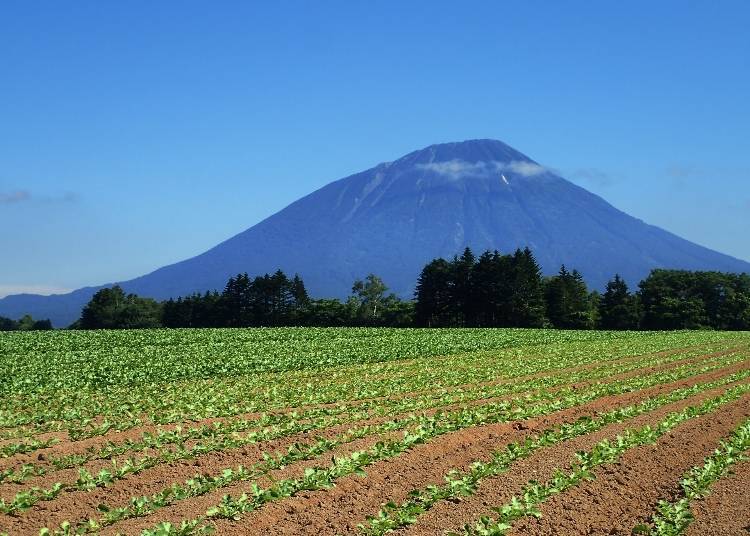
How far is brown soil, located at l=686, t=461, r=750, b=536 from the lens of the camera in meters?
9.22

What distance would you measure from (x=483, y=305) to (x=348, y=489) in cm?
7991

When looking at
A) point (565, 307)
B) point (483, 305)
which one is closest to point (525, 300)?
point (483, 305)

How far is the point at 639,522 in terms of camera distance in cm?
952

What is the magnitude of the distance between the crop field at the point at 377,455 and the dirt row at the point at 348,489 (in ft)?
0.13

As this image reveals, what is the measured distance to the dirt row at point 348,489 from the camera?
359 inches

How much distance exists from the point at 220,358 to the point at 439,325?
59.9 metres

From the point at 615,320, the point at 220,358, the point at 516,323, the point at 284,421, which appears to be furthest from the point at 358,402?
the point at 615,320

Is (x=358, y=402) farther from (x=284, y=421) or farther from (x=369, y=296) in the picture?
(x=369, y=296)

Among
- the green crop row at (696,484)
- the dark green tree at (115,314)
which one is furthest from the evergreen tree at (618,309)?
the green crop row at (696,484)

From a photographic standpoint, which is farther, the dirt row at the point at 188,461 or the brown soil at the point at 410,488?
the dirt row at the point at 188,461

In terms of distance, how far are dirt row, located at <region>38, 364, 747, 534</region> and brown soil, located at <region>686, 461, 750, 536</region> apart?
3.66 m

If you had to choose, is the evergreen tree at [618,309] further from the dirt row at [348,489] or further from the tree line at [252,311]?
the dirt row at [348,489]

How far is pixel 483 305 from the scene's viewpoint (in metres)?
89.0

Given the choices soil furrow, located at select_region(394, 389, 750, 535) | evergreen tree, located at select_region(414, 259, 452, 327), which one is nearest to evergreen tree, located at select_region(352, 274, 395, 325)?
evergreen tree, located at select_region(414, 259, 452, 327)
